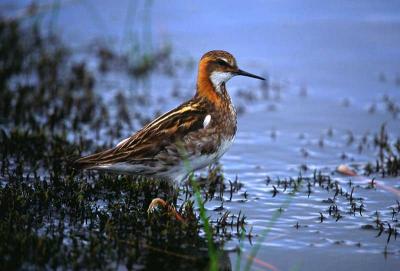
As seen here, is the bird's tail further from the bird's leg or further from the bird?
the bird's leg

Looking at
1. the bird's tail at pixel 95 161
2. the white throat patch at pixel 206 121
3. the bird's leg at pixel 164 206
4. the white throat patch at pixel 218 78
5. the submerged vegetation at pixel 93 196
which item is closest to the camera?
the submerged vegetation at pixel 93 196

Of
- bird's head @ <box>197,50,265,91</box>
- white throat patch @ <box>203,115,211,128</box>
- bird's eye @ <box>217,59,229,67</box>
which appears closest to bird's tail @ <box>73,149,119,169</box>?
white throat patch @ <box>203,115,211,128</box>

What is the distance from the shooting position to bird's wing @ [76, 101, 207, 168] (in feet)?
22.0

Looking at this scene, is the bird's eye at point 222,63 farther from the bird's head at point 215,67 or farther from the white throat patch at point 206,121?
the white throat patch at point 206,121

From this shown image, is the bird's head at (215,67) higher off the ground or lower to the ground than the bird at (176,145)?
higher

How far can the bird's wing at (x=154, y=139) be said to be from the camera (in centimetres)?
669

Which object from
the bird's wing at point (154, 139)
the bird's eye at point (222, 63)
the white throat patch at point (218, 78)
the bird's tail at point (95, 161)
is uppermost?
the bird's eye at point (222, 63)

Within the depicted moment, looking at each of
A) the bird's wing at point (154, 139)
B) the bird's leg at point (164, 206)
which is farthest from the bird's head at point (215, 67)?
the bird's leg at point (164, 206)

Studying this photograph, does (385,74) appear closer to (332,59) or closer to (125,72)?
(332,59)

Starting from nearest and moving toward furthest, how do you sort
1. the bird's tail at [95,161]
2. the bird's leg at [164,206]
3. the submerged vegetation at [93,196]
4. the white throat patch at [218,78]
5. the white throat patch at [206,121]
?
the submerged vegetation at [93,196], the bird's leg at [164,206], the bird's tail at [95,161], the white throat patch at [206,121], the white throat patch at [218,78]

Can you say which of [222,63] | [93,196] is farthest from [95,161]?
[222,63]

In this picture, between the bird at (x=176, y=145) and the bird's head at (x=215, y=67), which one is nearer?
the bird at (x=176, y=145)

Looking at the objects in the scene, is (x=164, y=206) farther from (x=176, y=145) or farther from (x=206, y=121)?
(x=206, y=121)

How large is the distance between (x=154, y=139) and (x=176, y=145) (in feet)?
0.78
